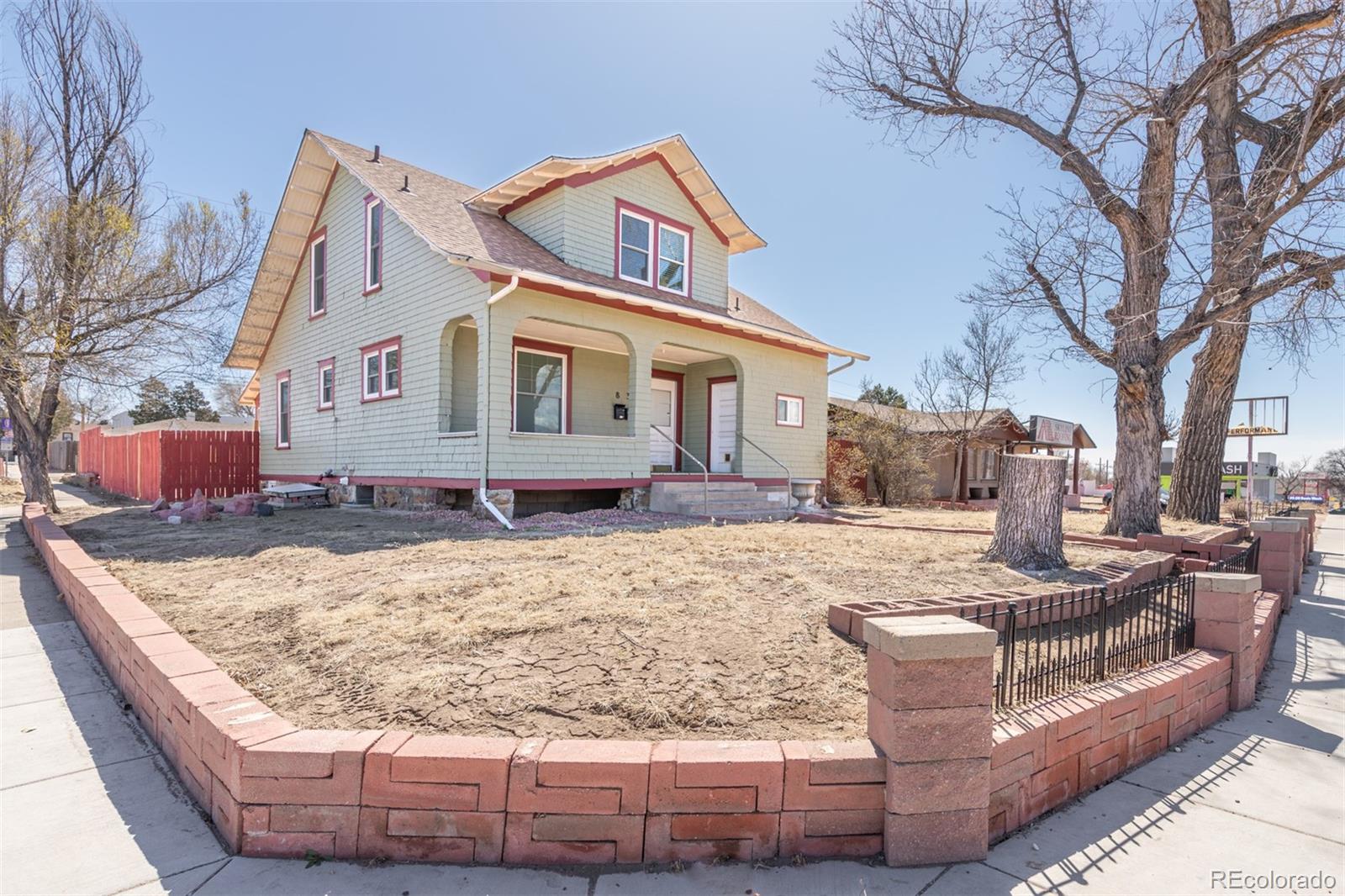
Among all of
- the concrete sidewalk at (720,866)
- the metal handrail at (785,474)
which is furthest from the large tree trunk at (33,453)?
the metal handrail at (785,474)

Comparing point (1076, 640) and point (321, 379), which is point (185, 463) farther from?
point (1076, 640)

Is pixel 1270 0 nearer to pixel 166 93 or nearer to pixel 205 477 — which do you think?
pixel 166 93

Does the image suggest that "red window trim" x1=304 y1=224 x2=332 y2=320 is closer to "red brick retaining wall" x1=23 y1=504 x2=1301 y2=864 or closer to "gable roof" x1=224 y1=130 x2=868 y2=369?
"gable roof" x1=224 y1=130 x2=868 y2=369

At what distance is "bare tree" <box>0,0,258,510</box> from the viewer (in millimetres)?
11039

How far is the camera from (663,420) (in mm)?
14820

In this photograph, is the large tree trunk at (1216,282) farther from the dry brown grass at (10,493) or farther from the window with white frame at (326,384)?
the dry brown grass at (10,493)

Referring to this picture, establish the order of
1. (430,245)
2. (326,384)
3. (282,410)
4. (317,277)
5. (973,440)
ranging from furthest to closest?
1. (973,440)
2. (282,410)
3. (317,277)
4. (326,384)
5. (430,245)

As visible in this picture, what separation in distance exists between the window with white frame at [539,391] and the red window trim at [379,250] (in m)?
2.88

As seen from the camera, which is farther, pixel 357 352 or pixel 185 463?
pixel 185 463

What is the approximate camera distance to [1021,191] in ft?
29.8

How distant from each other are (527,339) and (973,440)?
15487mm

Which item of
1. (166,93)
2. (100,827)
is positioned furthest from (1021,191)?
(166,93)

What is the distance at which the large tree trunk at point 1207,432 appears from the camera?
10.7 m

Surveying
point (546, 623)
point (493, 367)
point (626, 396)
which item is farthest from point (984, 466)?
point (546, 623)
